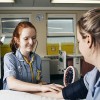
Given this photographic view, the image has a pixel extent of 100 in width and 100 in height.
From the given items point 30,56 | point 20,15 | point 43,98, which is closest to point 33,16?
point 20,15

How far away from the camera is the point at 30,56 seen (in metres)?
1.79

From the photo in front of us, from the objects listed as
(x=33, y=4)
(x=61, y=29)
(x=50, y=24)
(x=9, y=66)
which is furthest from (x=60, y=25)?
(x=9, y=66)

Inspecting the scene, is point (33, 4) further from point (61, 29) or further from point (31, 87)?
point (31, 87)

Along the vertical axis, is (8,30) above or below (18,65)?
above

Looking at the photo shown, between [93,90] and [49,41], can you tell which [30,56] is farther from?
[49,41]

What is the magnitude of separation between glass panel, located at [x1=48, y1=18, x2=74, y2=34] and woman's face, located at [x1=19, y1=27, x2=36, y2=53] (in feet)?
18.4

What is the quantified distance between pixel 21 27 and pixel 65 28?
5794 mm

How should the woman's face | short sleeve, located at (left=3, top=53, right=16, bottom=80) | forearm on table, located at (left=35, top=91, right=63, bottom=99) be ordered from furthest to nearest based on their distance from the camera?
1. the woman's face
2. short sleeve, located at (left=3, top=53, right=16, bottom=80)
3. forearm on table, located at (left=35, top=91, right=63, bottom=99)

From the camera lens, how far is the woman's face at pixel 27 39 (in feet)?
5.42

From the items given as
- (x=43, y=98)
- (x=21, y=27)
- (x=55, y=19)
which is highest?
(x=55, y=19)

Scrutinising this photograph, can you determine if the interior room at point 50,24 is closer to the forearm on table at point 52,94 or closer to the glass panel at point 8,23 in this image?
the glass panel at point 8,23

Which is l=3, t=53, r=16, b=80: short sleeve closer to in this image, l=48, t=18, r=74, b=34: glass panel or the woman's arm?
the woman's arm

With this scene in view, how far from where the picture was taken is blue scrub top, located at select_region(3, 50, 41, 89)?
1.57 metres

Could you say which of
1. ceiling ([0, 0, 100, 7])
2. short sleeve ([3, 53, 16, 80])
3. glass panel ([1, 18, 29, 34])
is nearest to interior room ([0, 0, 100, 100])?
glass panel ([1, 18, 29, 34])
